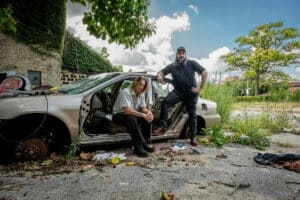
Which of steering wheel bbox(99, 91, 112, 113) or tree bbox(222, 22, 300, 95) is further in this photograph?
tree bbox(222, 22, 300, 95)

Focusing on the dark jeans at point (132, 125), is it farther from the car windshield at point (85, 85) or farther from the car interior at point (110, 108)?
the car windshield at point (85, 85)

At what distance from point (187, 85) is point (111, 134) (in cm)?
199

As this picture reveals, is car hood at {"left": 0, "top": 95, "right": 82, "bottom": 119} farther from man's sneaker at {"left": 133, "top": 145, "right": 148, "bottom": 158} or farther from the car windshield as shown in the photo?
man's sneaker at {"left": 133, "top": 145, "right": 148, "bottom": 158}

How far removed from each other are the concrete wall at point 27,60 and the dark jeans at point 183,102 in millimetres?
13094

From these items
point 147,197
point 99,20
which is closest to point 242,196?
point 147,197

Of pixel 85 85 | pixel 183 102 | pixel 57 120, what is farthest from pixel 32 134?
pixel 183 102

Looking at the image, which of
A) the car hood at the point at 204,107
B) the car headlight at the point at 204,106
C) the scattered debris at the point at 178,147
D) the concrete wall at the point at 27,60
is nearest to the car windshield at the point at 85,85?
the scattered debris at the point at 178,147

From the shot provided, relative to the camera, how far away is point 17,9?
1529cm

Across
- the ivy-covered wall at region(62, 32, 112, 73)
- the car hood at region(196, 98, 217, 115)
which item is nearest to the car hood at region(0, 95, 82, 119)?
the car hood at region(196, 98, 217, 115)

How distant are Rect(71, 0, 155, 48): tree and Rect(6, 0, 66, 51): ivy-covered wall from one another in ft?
42.1

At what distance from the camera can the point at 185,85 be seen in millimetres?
5520

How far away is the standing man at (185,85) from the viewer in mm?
5490

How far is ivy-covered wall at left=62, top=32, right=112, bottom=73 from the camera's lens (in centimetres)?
1938

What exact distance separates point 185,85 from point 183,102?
0.41m
